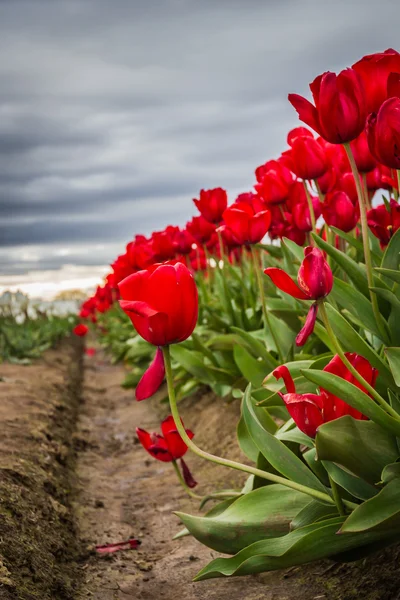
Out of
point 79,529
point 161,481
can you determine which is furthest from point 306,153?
point 161,481

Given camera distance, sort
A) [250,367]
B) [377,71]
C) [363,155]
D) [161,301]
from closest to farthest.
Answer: [161,301] → [377,71] → [363,155] → [250,367]

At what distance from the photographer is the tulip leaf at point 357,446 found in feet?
5.76

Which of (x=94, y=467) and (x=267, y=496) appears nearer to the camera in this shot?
(x=267, y=496)

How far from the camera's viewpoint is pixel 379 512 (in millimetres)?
1765

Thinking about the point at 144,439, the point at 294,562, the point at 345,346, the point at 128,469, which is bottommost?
the point at 128,469

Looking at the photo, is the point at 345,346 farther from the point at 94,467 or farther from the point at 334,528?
the point at 94,467

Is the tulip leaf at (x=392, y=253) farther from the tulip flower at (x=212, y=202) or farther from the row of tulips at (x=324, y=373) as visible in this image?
the tulip flower at (x=212, y=202)

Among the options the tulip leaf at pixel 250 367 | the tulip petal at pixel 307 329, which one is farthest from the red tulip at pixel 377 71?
the tulip leaf at pixel 250 367

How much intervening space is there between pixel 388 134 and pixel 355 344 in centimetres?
64

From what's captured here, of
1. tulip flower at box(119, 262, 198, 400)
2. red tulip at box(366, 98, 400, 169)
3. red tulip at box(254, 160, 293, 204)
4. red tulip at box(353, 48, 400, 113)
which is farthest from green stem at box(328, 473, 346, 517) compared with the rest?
red tulip at box(254, 160, 293, 204)

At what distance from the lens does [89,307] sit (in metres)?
15.4

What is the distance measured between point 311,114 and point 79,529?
230 centimetres

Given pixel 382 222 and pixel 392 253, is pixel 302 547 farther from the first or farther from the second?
pixel 382 222

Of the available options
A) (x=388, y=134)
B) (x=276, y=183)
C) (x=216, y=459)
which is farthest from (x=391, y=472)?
(x=276, y=183)
